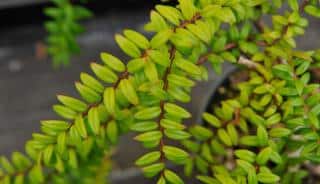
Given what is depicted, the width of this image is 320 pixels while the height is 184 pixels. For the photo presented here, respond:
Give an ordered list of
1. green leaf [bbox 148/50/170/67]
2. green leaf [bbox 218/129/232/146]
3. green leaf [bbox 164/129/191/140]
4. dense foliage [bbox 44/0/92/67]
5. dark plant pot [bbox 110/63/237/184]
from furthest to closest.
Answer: dark plant pot [bbox 110/63/237/184] → dense foliage [bbox 44/0/92/67] → green leaf [bbox 218/129/232/146] → green leaf [bbox 164/129/191/140] → green leaf [bbox 148/50/170/67]

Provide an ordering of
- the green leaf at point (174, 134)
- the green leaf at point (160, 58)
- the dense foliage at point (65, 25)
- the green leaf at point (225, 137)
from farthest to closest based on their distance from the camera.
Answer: the dense foliage at point (65, 25) → the green leaf at point (225, 137) → the green leaf at point (174, 134) → the green leaf at point (160, 58)

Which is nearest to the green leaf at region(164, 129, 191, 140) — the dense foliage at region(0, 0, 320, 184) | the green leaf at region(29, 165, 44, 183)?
the dense foliage at region(0, 0, 320, 184)

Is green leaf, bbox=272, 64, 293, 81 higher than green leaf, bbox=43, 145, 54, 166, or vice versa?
green leaf, bbox=43, 145, 54, 166

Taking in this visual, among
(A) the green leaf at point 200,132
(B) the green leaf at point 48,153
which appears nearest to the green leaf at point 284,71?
(A) the green leaf at point 200,132

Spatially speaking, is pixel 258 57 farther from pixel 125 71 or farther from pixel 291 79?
pixel 125 71

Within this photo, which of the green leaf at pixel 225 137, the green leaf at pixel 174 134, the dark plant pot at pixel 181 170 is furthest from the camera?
the dark plant pot at pixel 181 170

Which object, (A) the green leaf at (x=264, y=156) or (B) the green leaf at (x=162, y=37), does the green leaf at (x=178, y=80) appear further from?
(A) the green leaf at (x=264, y=156)

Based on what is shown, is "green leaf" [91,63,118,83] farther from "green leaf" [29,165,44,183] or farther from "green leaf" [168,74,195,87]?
"green leaf" [29,165,44,183]

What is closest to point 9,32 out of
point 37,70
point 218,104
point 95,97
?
point 37,70
